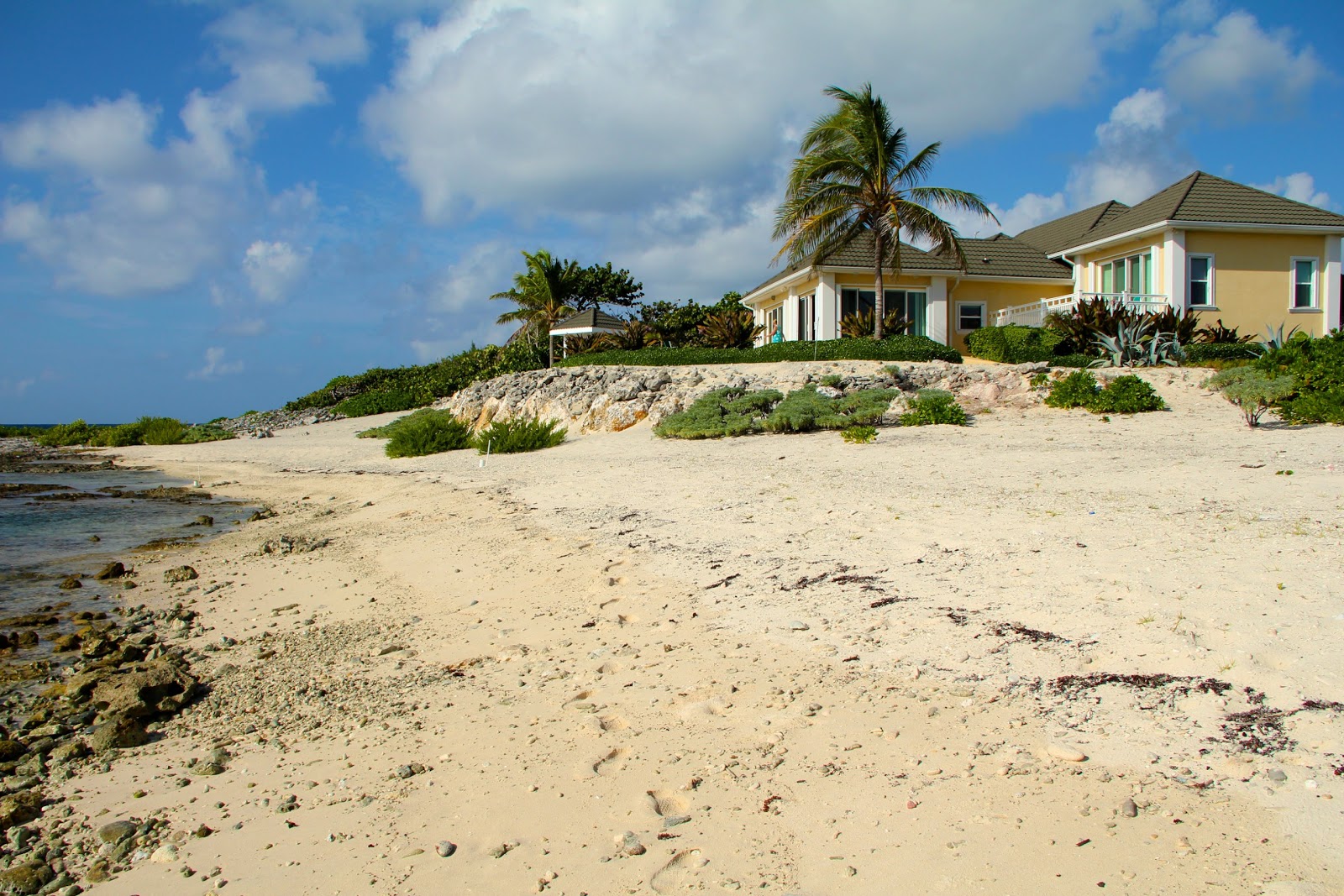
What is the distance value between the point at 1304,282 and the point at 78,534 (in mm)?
29675

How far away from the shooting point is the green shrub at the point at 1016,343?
2148 centimetres

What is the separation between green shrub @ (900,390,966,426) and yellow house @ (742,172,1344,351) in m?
10.4

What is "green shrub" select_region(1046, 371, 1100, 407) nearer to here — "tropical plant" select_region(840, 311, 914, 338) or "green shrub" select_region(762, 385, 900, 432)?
"green shrub" select_region(762, 385, 900, 432)

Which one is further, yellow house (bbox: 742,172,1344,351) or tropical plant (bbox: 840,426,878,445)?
yellow house (bbox: 742,172,1344,351)

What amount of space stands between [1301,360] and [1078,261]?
582 inches

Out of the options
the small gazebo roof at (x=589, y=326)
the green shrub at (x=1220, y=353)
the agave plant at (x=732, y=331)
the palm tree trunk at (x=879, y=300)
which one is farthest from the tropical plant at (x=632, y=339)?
the green shrub at (x=1220, y=353)

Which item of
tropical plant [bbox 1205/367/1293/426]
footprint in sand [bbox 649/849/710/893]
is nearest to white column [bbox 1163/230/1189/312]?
tropical plant [bbox 1205/367/1293/426]

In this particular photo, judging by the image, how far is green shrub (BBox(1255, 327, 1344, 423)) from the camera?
38.8 ft

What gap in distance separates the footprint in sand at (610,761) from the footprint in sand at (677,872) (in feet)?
2.19

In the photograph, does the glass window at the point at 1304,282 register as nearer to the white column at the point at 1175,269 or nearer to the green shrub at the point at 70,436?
the white column at the point at 1175,269

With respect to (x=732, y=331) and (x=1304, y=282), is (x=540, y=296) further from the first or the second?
(x=1304, y=282)

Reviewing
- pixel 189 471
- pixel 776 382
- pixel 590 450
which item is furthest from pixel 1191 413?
pixel 189 471

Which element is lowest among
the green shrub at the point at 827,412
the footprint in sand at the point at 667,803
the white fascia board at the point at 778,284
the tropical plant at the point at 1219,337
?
the footprint in sand at the point at 667,803

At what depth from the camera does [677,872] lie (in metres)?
2.65
